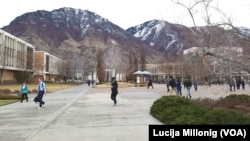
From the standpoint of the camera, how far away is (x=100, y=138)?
378 inches

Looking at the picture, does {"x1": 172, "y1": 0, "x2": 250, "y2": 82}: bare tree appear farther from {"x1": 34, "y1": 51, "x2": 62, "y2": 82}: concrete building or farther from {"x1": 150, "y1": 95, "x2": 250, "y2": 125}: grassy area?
{"x1": 34, "y1": 51, "x2": 62, "y2": 82}: concrete building

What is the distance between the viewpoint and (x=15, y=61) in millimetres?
96812

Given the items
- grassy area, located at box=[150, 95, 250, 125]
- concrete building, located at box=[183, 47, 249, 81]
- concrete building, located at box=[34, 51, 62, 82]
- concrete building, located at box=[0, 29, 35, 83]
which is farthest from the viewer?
concrete building, located at box=[34, 51, 62, 82]

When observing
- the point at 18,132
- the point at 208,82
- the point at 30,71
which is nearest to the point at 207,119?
the point at 208,82

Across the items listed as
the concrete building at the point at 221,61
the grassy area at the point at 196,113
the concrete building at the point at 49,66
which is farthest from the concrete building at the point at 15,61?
the concrete building at the point at 221,61

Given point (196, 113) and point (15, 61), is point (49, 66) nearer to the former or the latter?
point (15, 61)

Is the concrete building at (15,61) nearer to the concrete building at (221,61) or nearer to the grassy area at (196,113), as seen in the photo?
the grassy area at (196,113)

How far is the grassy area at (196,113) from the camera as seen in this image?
9.62 meters

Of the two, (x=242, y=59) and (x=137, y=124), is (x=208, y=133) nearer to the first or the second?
(x=137, y=124)

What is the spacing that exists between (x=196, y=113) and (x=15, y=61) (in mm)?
91245

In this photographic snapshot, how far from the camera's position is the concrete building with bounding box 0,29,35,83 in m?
87.7

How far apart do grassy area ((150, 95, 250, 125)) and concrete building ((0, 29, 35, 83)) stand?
246 feet

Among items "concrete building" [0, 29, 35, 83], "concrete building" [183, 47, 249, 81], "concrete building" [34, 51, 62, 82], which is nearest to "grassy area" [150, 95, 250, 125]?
"concrete building" [183, 47, 249, 81]

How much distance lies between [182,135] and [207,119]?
341cm
